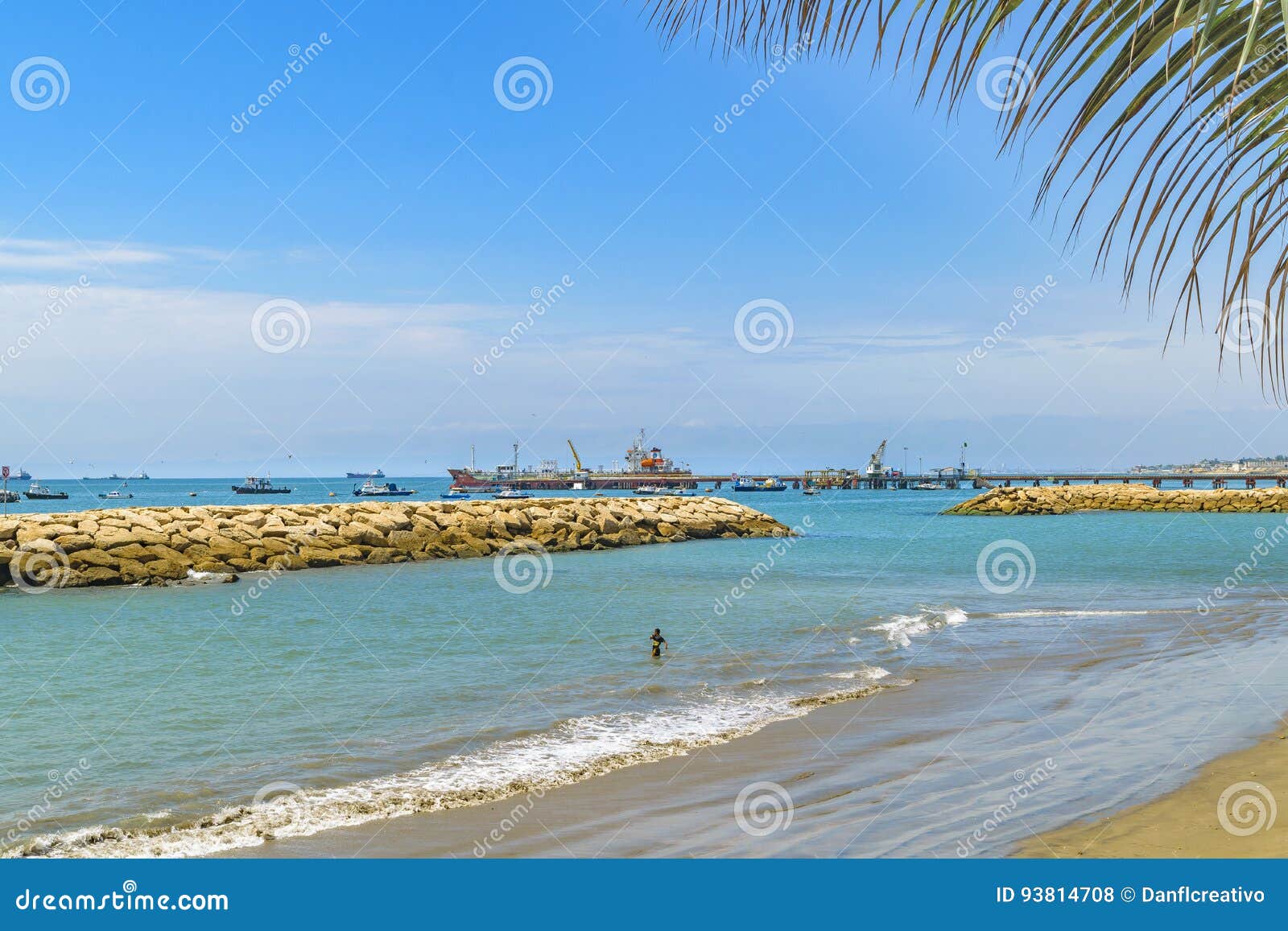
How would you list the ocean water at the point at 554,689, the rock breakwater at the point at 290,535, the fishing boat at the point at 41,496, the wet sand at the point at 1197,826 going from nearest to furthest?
the wet sand at the point at 1197,826, the ocean water at the point at 554,689, the rock breakwater at the point at 290,535, the fishing boat at the point at 41,496

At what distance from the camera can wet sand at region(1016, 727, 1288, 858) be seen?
5641 mm

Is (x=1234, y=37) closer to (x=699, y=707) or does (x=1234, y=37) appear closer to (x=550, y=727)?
(x=550, y=727)

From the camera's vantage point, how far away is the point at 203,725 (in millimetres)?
10633

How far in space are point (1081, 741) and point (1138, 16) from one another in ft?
28.9

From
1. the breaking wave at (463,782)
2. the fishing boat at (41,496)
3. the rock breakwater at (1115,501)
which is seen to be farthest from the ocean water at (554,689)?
the fishing boat at (41,496)

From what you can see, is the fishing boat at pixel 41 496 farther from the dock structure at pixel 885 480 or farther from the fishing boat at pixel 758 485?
the fishing boat at pixel 758 485

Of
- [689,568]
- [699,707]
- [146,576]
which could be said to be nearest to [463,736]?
[699,707]

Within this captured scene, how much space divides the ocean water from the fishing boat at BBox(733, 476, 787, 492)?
127703 mm

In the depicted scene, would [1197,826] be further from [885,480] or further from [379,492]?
[885,480]

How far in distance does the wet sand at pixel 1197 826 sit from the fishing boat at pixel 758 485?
14754 cm

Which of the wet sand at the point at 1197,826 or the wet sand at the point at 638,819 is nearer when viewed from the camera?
the wet sand at the point at 1197,826

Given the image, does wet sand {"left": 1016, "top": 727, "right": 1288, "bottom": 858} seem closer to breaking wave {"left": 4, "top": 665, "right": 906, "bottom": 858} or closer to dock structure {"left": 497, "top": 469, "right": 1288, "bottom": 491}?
breaking wave {"left": 4, "top": 665, "right": 906, "bottom": 858}

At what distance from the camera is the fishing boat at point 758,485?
15538cm

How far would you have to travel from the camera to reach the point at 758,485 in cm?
16238
